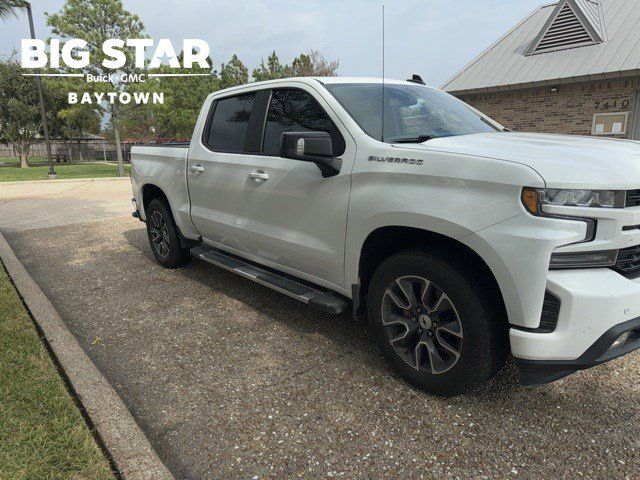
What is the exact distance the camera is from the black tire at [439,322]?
7.94 ft

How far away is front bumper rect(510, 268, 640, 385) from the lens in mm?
2086

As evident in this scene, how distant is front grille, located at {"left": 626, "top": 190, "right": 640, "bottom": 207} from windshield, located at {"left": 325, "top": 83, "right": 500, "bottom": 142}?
1.15 meters

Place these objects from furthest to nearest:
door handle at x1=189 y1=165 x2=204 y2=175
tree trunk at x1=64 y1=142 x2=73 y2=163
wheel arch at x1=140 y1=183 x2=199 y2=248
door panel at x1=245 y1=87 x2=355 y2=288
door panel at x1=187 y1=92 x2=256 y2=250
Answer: tree trunk at x1=64 y1=142 x2=73 y2=163
wheel arch at x1=140 y1=183 x2=199 y2=248
door handle at x1=189 y1=165 x2=204 y2=175
door panel at x1=187 y1=92 x2=256 y2=250
door panel at x1=245 y1=87 x2=355 y2=288

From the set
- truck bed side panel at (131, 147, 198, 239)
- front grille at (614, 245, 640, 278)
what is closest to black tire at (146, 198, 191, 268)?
truck bed side panel at (131, 147, 198, 239)

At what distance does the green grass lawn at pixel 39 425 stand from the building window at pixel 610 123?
15245 mm

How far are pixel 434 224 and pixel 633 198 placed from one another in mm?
921

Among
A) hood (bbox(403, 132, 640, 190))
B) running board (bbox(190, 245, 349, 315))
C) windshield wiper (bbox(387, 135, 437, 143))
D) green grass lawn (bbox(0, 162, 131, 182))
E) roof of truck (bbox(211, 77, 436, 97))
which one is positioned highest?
roof of truck (bbox(211, 77, 436, 97))

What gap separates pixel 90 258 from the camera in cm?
623

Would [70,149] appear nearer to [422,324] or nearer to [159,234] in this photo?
[159,234]

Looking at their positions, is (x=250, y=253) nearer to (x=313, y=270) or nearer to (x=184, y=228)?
(x=313, y=270)

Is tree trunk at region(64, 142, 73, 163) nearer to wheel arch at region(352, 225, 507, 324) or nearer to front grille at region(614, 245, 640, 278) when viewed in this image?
wheel arch at region(352, 225, 507, 324)

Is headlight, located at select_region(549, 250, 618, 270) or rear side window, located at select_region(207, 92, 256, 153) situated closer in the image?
headlight, located at select_region(549, 250, 618, 270)

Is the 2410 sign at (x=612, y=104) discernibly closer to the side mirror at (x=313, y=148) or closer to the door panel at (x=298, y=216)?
the door panel at (x=298, y=216)

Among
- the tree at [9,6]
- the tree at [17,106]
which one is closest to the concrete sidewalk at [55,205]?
the tree at [9,6]
